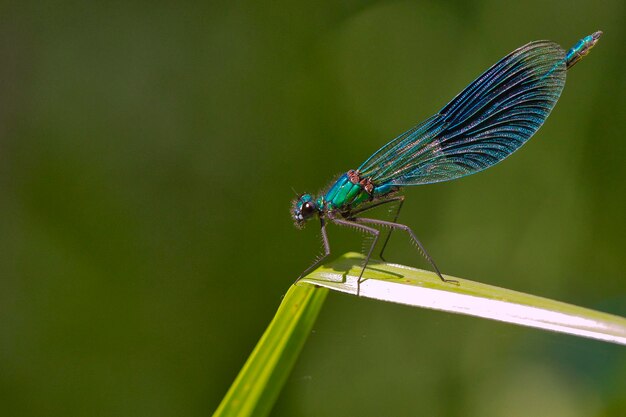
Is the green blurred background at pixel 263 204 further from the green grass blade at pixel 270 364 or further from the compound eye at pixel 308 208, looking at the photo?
the green grass blade at pixel 270 364

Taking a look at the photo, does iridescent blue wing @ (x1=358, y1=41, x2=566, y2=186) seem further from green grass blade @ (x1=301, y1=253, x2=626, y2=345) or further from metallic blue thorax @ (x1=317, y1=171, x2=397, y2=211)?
green grass blade @ (x1=301, y1=253, x2=626, y2=345)

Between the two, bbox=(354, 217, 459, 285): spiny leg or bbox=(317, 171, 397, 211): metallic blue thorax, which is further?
bbox=(317, 171, 397, 211): metallic blue thorax

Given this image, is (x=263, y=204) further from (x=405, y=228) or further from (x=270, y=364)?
(x=270, y=364)

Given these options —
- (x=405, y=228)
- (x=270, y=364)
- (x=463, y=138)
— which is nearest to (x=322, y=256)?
(x=405, y=228)

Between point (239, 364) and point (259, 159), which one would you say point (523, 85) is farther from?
point (239, 364)

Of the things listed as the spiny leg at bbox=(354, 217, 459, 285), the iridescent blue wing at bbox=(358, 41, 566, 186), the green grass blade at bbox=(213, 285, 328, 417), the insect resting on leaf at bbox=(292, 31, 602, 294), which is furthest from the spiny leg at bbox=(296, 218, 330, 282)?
the green grass blade at bbox=(213, 285, 328, 417)

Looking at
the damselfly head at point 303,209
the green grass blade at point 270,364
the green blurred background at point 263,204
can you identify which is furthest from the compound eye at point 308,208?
the green grass blade at point 270,364
